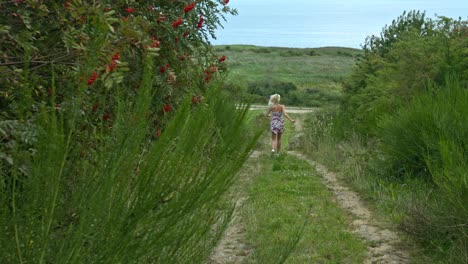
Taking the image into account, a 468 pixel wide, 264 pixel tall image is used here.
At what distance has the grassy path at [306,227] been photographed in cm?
679

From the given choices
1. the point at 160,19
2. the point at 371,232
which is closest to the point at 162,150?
the point at 160,19

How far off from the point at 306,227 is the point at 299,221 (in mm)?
657

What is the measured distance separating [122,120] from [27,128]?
460 mm

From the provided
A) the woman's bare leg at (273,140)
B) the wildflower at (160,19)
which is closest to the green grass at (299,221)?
the wildflower at (160,19)

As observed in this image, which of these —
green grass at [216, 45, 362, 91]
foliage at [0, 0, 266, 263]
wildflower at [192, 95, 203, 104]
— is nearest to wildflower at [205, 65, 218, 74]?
wildflower at [192, 95, 203, 104]

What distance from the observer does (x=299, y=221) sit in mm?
8461

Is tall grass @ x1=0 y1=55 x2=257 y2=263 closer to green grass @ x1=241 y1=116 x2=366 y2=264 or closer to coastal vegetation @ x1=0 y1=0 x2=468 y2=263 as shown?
coastal vegetation @ x1=0 y1=0 x2=468 y2=263

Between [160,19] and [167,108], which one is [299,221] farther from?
[160,19]

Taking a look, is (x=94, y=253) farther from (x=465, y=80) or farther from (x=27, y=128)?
(x=465, y=80)

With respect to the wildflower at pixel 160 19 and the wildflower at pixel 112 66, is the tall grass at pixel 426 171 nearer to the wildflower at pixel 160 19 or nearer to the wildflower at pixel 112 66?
the wildflower at pixel 160 19

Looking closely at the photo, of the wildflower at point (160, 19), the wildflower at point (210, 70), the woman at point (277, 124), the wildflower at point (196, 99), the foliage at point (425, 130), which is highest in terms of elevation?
the wildflower at point (160, 19)

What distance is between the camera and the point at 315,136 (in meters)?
19.4

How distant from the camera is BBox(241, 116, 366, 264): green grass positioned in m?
6.83

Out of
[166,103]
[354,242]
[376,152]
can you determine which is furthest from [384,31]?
[166,103]
